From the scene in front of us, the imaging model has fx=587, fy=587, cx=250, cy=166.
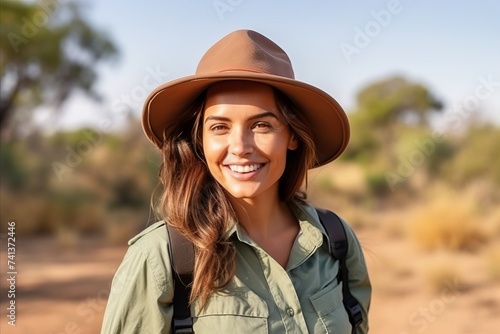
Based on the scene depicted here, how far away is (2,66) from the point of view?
12.8 metres

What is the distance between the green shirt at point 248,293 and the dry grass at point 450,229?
763 centimetres

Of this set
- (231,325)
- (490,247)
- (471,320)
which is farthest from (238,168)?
(490,247)

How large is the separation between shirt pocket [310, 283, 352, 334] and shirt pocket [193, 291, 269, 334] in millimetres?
191

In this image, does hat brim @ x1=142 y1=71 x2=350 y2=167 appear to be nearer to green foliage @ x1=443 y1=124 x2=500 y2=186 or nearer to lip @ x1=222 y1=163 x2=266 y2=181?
lip @ x1=222 y1=163 x2=266 y2=181

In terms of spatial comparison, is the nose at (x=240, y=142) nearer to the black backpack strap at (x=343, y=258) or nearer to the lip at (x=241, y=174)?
the lip at (x=241, y=174)

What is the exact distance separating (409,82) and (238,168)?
22433 mm

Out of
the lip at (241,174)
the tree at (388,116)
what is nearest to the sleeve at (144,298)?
the lip at (241,174)

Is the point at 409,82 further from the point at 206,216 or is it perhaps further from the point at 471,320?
the point at 206,216

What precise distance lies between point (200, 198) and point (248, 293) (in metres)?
0.33

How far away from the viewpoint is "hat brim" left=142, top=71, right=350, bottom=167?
5.37ft

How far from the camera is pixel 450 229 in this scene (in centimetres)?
898

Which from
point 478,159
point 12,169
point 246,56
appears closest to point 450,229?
point 478,159

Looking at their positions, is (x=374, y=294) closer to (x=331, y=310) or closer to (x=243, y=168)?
(x=331, y=310)

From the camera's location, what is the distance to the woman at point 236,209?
5.03 feet
